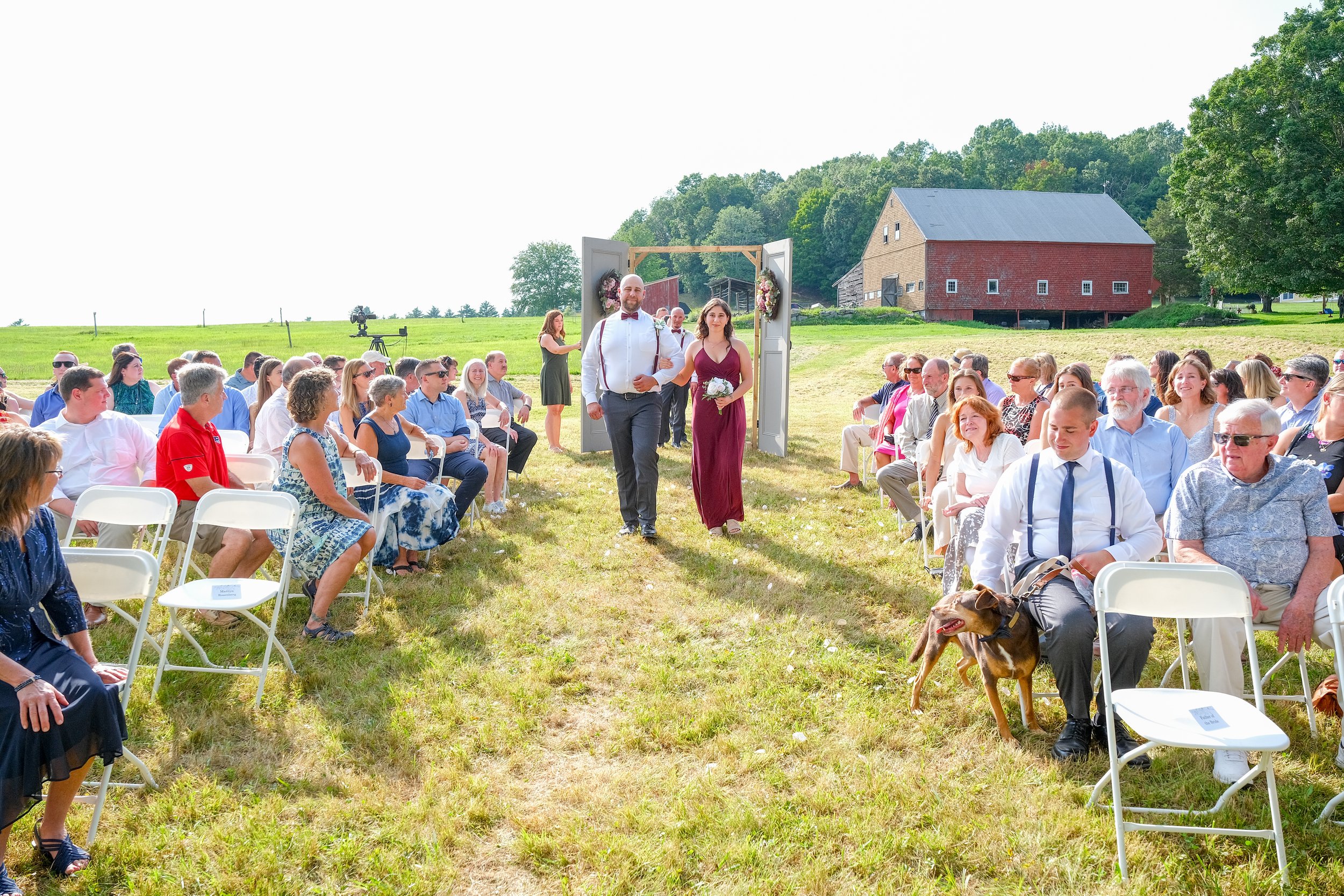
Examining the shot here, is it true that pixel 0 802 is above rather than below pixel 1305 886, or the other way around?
above

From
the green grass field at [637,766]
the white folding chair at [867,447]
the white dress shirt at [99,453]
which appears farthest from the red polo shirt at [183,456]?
the white folding chair at [867,447]

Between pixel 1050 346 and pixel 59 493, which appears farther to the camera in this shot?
pixel 1050 346

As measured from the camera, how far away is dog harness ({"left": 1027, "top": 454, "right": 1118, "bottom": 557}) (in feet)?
12.9

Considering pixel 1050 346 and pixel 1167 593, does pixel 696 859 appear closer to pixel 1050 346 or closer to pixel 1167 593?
pixel 1167 593

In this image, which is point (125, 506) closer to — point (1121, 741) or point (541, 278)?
point (1121, 741)

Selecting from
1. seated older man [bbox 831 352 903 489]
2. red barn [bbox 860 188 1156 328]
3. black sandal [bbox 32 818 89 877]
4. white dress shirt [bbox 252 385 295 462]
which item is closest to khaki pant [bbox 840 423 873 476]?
seated older man [bbox 831 352 903 489]

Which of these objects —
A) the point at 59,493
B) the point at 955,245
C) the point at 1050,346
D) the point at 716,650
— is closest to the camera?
the point at 716,650

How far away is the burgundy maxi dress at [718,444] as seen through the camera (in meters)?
7.12

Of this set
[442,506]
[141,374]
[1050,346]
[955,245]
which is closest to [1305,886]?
[442,506]

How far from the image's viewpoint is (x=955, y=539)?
203 inches

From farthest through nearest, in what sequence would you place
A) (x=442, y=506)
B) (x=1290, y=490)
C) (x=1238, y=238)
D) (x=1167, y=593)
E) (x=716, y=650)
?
(x=1238, y=238) → (x=442, y=506) → (x=716, y=650) → (x=1290, y=490) → (x=1167, y=593)

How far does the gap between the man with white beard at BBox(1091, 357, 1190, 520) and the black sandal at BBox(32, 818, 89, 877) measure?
5.14 meters

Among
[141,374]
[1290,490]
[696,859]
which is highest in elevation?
[141,374]

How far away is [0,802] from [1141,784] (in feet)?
13.2
